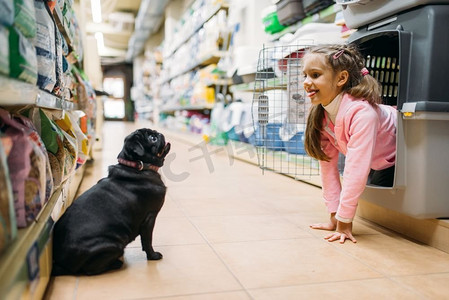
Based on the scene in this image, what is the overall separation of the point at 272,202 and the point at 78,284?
4.05ft

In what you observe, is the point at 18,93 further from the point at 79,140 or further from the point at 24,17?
the point at 79,140

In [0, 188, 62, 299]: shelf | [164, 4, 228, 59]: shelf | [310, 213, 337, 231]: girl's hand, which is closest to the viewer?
[0, 188, 62, 299]: shelf

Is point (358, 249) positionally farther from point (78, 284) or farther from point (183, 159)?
point (183, 159)

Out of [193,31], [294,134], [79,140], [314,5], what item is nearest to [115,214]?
[79,140]

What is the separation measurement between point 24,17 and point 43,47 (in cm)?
33

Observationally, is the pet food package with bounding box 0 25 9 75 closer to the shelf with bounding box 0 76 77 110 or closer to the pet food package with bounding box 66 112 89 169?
the shelf with bounding box 0 76 77 110

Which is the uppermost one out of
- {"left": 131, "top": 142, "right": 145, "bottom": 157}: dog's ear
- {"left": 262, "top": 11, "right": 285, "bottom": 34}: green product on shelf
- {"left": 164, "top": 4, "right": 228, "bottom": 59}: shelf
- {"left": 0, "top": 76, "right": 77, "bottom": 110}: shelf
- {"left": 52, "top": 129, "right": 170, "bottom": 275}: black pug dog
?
{"left": 164, "top": 4, "right": 228, "bottom": 59}: shelf

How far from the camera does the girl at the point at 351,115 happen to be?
138 cm

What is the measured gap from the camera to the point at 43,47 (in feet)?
3.82

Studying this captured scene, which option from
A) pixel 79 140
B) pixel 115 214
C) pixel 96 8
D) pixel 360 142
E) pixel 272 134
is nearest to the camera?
pixel 115 214

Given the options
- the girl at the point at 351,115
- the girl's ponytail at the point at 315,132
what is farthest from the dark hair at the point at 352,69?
the girl's ponytail at the point at 315,132

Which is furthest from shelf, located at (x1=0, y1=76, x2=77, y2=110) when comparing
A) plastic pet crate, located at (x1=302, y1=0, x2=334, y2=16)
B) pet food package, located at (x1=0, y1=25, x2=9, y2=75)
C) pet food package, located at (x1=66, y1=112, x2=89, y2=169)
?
plastic pet crate, located at (x1=302, y1=0, x2=334, y2=16)

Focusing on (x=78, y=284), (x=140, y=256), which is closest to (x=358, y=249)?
(x=140, y=256)

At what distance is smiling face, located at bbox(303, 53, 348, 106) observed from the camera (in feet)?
4.66
